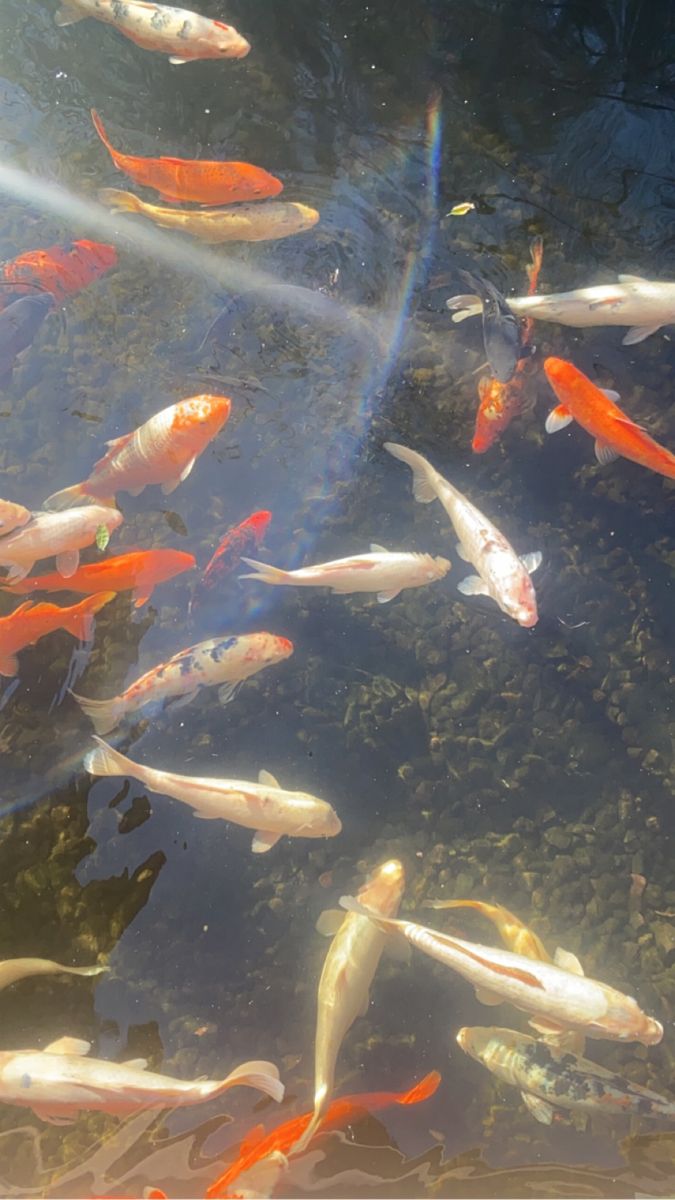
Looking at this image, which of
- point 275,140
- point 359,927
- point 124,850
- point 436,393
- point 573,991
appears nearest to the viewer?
point 573,991

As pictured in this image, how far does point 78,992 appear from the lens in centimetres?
323

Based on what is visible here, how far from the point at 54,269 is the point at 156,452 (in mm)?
1409

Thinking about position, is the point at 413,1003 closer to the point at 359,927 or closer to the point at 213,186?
the point at 359,927

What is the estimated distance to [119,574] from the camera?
3.39 metres

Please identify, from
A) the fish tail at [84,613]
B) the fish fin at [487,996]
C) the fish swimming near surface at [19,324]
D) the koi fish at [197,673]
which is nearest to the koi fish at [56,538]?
the fish tail at [84,613]

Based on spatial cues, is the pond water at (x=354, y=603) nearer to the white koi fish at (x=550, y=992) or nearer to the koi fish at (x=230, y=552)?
the koi fish at (x=230, y=552)

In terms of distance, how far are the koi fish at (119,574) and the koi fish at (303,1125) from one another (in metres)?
2.42

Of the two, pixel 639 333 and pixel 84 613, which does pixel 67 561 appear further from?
pixel 639 333

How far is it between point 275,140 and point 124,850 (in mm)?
3976

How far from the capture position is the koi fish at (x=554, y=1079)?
302 cm

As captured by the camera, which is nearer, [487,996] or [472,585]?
[487,996]

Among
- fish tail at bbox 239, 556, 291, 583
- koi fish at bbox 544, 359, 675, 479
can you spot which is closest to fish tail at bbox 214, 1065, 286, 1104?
fish tail at bbox 239, 556, 291, 583

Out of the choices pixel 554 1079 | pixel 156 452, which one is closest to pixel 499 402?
pixel 156 452

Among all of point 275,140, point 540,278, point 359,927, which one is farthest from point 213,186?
point 359,927
